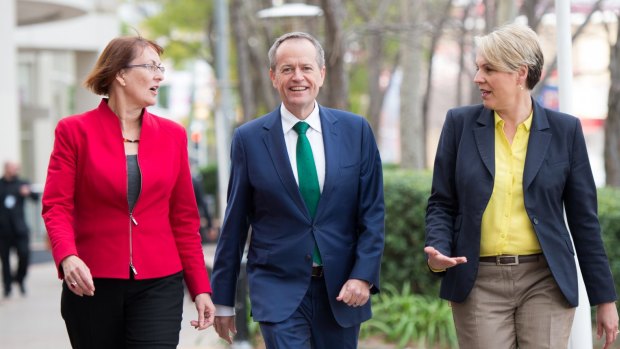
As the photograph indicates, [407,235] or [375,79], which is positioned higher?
[375,79]

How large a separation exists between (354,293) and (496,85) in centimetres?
108

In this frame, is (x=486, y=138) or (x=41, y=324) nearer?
(x=486, y=138)

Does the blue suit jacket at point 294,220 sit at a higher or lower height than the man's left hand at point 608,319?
higher

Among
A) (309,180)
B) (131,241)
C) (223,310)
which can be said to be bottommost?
(223,310)

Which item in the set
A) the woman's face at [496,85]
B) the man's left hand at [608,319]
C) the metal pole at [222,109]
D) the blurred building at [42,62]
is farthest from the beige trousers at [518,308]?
the blurred building at [42,62]

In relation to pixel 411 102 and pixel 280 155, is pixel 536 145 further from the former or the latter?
pixel 411 102

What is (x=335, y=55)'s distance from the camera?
12883 mm

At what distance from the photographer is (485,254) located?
485 cm

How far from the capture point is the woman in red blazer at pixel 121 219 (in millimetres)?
4930

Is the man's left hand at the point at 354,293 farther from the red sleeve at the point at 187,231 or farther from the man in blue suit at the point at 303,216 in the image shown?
the red sleeve at the point at 187,231

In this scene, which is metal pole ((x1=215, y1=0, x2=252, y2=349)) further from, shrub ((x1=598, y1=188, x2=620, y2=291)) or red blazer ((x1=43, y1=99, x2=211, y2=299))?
red blazer ((x1=43, y1=99, x2=211, y2=299))

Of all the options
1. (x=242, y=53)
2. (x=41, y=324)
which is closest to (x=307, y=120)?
(x=41, y=324)

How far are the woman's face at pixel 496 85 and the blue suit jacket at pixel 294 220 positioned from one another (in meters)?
0.60

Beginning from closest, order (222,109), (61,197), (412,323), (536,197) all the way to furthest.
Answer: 1. (536,197)
2. (61,197)
3. (412,323)
4. (222,109)
